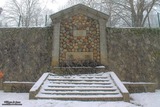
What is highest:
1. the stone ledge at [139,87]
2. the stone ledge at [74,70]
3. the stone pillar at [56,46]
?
the stone pillar at [56,46]

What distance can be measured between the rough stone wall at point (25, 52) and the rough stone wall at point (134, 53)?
3465 millimetres

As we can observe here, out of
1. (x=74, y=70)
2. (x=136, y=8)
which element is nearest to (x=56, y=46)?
(x=74, y=70)

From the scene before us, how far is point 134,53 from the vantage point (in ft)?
46.0

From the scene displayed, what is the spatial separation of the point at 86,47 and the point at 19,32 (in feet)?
12.7

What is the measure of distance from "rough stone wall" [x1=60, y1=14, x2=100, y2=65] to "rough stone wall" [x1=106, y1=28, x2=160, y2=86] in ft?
3.06

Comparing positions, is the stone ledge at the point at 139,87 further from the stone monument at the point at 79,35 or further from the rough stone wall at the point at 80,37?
the rough stone wall at the point at 80,37

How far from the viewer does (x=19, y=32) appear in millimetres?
14289

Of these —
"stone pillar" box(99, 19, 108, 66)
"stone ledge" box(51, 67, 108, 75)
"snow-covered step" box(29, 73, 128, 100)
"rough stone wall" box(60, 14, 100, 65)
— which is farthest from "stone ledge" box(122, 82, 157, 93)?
"rough stone wall" box(60, 14, 100, 65)

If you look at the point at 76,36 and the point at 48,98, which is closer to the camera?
the point at 48,98

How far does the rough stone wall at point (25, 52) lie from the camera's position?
1380cm

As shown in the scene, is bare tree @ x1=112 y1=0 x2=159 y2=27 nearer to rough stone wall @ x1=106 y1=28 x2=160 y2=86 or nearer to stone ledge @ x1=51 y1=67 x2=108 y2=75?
rough stone wall @ x1=106 y1=28 x2=160 y2=86

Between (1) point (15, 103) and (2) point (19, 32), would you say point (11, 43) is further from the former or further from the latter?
(1) point (15, 103)

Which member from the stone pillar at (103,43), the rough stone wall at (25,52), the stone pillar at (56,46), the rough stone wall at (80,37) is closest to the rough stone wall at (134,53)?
the stone pillar at (103,43)

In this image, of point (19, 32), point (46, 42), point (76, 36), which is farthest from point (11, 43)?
point (76, 36)
